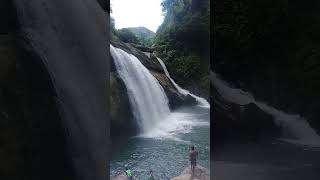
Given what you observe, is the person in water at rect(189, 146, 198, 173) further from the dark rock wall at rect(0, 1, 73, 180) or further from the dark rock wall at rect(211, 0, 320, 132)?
the dark rock wall at rect(0, 1, 73, 180)

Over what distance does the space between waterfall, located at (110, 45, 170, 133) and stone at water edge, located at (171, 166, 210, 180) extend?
55 cm

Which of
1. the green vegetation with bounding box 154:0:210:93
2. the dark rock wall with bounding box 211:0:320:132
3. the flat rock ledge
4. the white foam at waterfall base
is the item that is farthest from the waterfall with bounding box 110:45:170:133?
the dark rock wall with bounding box 211:0:320:132

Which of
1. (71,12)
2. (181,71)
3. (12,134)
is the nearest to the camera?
(12,134)

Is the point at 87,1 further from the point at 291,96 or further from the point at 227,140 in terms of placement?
the point at 291,96

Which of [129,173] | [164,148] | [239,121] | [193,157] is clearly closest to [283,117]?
[239,121]

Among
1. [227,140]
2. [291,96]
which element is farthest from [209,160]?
[291,96]

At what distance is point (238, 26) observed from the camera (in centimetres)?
344

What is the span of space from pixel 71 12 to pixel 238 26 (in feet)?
4.95

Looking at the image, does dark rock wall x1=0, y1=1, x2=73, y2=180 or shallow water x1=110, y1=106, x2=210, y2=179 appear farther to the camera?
shallow water x1=110, y1=106, x2=210, y2=179

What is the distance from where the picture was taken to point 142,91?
3.93 metres

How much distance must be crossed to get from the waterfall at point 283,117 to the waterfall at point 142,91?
0.65m

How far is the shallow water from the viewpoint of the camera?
3.60 metres

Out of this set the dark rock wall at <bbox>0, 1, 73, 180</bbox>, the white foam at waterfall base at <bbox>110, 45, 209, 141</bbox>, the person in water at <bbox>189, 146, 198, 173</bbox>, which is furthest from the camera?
the white foam at waterfall base at <bbox>110, 45, 209, 141</bbox>

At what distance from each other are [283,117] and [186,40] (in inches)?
44.7
